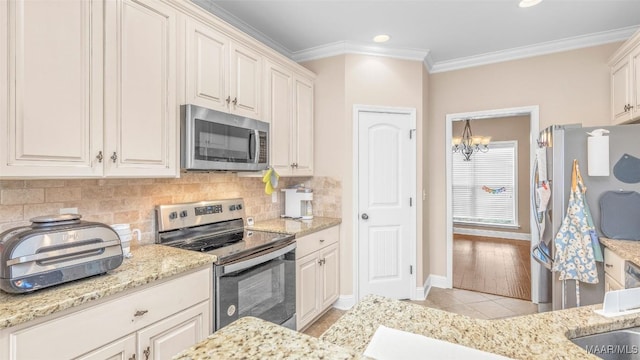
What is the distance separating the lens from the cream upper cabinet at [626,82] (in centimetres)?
246

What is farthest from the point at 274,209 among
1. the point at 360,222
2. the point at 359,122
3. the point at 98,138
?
the point at 98,138

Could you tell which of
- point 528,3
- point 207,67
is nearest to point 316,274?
point 207,67

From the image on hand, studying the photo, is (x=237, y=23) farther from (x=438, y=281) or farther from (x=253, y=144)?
(x=438, y=281)

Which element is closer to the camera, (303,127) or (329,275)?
(329,275)

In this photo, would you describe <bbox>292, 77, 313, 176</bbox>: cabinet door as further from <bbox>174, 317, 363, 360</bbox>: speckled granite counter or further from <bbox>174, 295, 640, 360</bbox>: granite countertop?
<bbox>174, 317, 363, 360</bbox>: speckled granite counter

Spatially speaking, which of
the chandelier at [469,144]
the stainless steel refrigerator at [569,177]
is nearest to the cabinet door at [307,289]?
the stainless steel refrigerator at [569,177]

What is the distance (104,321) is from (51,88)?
1.01 meters

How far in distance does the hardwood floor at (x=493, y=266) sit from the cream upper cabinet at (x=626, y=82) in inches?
80.1

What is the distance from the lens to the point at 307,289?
2.64 metres

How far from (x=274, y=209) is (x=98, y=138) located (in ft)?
6.06

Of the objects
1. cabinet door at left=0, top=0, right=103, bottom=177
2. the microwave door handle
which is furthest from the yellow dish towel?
cabinet door at left=0, top=0, right=103, bottom=177

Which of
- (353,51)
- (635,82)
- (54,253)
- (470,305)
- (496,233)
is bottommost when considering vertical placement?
(470,305)

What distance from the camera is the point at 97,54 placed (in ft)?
4.97

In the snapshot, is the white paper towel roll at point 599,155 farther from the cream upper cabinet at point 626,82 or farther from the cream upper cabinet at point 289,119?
the cream upper cabinet at point 289,119
